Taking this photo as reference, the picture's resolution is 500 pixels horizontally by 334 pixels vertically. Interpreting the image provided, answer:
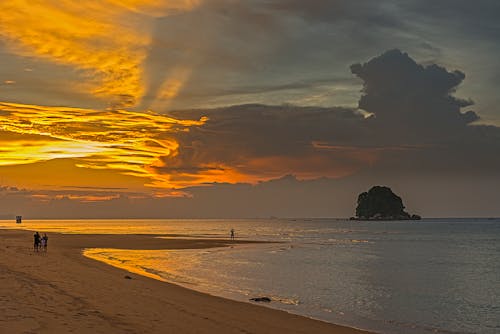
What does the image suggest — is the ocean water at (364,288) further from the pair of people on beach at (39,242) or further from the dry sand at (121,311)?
the pair of people on beach at (39,242)

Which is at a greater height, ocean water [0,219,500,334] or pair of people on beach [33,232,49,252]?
pair of people on beach [33,232,49,252]

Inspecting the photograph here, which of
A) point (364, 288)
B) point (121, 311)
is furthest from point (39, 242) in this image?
point (121, 311)

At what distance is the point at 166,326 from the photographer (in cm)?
1662

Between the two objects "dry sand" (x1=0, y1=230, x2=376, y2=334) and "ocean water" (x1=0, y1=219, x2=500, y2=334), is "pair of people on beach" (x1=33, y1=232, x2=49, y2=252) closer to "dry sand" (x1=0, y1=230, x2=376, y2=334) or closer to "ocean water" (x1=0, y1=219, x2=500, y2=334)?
"ocean water" (x1=0, y1=219, x2=500, y2=334)

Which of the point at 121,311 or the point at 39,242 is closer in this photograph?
the point at 121,311

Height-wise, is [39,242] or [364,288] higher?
[39,242]

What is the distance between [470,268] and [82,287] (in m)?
43.8

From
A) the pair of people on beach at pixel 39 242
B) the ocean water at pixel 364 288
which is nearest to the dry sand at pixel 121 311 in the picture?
the ocean water at pixel 364 288

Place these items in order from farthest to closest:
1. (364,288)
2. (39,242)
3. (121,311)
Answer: (39,242), (364,288), (121,311)

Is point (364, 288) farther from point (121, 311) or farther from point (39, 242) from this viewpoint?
point (39, 242)

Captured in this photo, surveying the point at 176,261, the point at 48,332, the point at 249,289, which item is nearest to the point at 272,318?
the point at 48,332

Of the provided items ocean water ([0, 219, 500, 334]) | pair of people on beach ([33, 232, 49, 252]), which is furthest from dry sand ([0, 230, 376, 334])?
pair of people on beach ([33, 232, 49, 252])

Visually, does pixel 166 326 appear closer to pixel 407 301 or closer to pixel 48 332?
pixel 48 332

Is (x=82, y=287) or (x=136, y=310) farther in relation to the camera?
(x=82, y=287)
